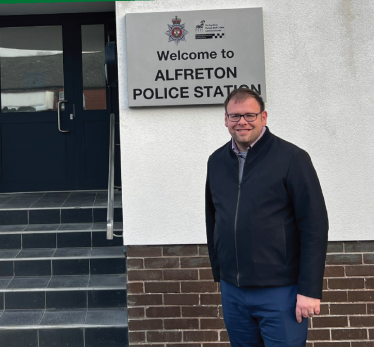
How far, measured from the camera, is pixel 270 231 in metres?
2.33

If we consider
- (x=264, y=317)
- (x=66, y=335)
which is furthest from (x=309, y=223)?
(x=66, y=335)

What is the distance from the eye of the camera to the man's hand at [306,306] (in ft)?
7.43

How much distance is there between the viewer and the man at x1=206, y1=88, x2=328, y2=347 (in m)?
2.28

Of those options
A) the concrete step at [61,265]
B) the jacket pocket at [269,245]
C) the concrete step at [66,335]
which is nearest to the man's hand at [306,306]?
the jacket pocket at [269,245]

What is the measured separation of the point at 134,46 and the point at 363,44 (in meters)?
1.56

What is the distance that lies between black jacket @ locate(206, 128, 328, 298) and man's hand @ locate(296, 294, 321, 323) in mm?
22

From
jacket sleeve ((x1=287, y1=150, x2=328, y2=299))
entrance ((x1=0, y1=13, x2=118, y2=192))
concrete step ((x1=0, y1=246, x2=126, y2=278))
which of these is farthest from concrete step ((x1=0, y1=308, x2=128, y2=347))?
entrance ((x1=0, y1=13, x2=118, y2=192))

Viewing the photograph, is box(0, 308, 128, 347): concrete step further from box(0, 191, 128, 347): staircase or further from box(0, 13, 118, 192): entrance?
box(0, 13, 118, 192): entrance

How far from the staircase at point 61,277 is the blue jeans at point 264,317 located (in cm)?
182

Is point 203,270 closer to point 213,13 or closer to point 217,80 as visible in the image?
point 217,80

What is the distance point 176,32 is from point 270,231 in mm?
1962

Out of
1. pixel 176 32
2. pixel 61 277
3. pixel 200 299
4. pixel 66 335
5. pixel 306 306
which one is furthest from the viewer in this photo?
pixel 61 277

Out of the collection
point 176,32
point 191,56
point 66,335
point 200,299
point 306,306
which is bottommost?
point 66,335

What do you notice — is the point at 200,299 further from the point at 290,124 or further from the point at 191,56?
the point at 191,56
